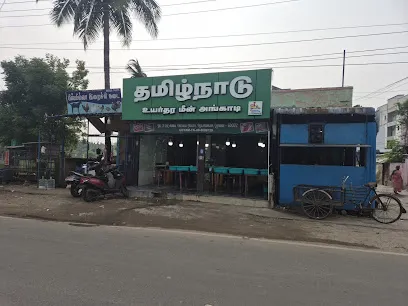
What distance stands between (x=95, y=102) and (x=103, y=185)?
3918 millimetres

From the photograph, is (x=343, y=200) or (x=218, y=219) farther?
(x=343, y=200)

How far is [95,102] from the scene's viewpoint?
1506cm

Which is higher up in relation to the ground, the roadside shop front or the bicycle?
the roadside shop front

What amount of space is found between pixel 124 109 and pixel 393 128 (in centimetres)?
5089

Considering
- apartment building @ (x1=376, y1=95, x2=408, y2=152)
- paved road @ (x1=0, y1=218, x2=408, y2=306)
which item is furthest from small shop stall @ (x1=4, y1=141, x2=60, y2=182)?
apartment building @ (x1=376, y1=95, x2=408, y2=152)

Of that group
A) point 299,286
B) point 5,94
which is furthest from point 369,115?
point 5,94

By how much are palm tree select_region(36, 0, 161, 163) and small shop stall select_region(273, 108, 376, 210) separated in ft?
34.4

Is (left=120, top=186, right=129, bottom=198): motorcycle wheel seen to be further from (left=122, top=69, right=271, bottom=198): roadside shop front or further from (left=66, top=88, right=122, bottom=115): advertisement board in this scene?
(left=66, top=88, right=122, bottom=115): advertisement board

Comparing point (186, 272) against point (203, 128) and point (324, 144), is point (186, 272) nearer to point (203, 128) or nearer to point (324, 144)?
point (324, 144)

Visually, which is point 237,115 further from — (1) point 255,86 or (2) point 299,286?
(2) point 299,286

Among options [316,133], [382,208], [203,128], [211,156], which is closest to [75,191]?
[203,128]

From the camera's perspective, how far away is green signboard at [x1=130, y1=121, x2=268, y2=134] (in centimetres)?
1259

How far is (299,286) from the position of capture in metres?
4.83

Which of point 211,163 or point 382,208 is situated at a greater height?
point 211,163
